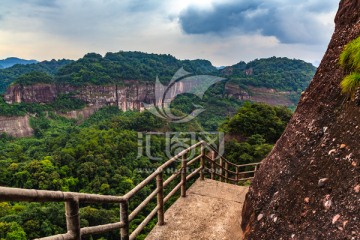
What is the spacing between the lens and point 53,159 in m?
28.3

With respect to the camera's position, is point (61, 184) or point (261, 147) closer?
point (261, 147)

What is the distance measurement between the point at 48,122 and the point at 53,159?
56.1 metres

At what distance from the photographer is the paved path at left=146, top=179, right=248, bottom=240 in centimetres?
369

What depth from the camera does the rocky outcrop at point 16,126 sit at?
6606cm

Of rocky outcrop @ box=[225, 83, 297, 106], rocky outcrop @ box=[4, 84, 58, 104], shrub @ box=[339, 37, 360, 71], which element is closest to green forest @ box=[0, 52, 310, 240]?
rocky outcrop @ box=[4, 84, 58, 104]

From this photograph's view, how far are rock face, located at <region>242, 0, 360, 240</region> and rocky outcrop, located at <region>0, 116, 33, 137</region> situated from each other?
7493 centimetres

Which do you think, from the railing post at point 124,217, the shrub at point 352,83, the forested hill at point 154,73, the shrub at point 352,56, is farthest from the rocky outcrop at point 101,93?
the railing post at point 124,217

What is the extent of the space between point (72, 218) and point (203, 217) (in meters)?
2.62

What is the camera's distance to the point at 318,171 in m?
2.74

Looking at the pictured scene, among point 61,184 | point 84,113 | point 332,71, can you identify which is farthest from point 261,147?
point 84,113

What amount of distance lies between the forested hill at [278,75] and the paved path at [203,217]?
9196 centimetres

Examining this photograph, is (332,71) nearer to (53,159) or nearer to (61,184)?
(61,184)

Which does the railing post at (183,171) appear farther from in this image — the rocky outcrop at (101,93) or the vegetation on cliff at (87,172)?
the rocky outcrop at (101,93)

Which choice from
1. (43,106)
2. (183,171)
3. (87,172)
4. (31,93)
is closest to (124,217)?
(183,171)
